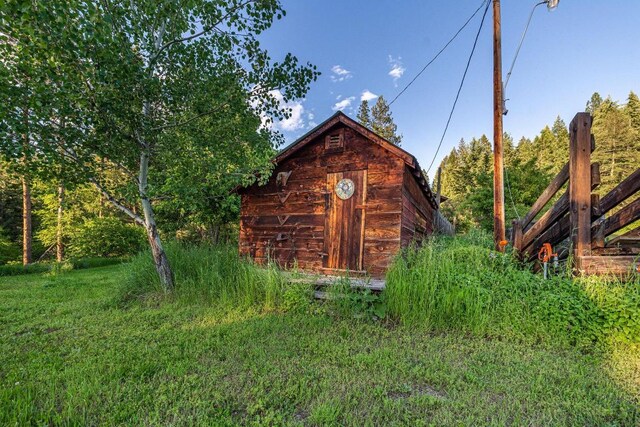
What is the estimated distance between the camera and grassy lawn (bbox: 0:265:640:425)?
7.51 ft

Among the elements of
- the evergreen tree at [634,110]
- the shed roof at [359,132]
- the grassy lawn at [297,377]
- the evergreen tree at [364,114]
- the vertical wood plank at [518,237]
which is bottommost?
the grassy lawn at [297,377]

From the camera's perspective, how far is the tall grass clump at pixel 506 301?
356 cm

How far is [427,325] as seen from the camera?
4.32 meters

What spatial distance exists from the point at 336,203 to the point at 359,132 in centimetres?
193

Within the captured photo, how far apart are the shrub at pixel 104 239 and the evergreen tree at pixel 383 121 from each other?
2876 centimetres

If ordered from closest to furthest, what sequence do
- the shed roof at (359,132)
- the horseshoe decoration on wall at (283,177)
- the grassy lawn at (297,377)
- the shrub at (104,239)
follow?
1. the grassy lawn at (297,377)
2. the shed roof at (359,132)
3. the horseshoe decoration on wall at (283,177)
4. the shrub at (104,239)

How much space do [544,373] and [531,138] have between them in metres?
51.0

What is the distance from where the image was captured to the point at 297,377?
9.46 feet

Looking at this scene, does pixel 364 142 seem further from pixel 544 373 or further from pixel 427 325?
pixel 544 373

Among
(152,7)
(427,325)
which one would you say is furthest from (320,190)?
(152,7)

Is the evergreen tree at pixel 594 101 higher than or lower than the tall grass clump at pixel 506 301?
higher

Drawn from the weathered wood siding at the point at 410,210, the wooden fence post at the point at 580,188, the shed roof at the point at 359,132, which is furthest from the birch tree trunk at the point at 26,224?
the wooden fence post at the point at 580,188

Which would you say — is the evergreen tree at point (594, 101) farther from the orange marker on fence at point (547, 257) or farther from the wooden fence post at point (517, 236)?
the orange marker on fence at point (547, 257)

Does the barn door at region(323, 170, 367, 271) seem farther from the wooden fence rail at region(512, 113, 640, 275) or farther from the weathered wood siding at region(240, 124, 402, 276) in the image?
the wooden fence rail at region(512, 113, 640, 275)
